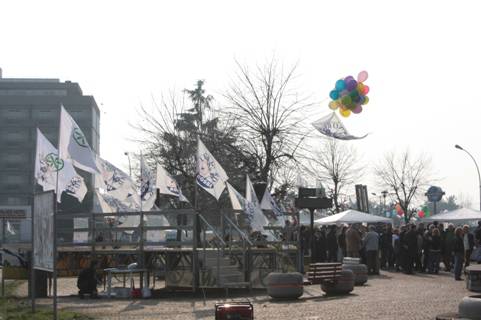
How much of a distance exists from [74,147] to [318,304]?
26.7 feet

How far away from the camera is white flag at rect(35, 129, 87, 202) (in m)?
21.4

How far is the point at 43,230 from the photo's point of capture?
14711 millimetres

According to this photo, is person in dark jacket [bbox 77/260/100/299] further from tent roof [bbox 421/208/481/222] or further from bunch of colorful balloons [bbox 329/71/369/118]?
tent roof [bbox 421/208/481/222]

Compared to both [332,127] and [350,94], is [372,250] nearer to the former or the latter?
[332,127]

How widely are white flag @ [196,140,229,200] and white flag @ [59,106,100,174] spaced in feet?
8.97

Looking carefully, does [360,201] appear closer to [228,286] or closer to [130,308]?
[228,286]

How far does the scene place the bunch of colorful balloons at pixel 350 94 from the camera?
24938mm

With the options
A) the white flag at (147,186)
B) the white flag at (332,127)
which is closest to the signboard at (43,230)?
the white flag at (147,186)

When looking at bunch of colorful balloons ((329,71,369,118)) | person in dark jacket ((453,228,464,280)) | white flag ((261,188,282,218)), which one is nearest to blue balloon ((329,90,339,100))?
bunch of colorful balloons ((329,71,369,118))

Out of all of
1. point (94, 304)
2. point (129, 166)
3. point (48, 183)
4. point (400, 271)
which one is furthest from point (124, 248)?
point (129, 166)

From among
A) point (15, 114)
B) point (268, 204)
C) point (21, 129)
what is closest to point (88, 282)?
point (268, 204)

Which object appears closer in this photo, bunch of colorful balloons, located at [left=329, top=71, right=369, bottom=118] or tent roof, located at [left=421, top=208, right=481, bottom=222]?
bunch of colorful balloons, located at [left=329, top=71, right=369, bottom=118]

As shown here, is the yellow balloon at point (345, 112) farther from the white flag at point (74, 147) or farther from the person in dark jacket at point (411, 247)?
the white flag at point (74, 147)

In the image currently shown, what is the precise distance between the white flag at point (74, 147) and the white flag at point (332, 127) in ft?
24.3
